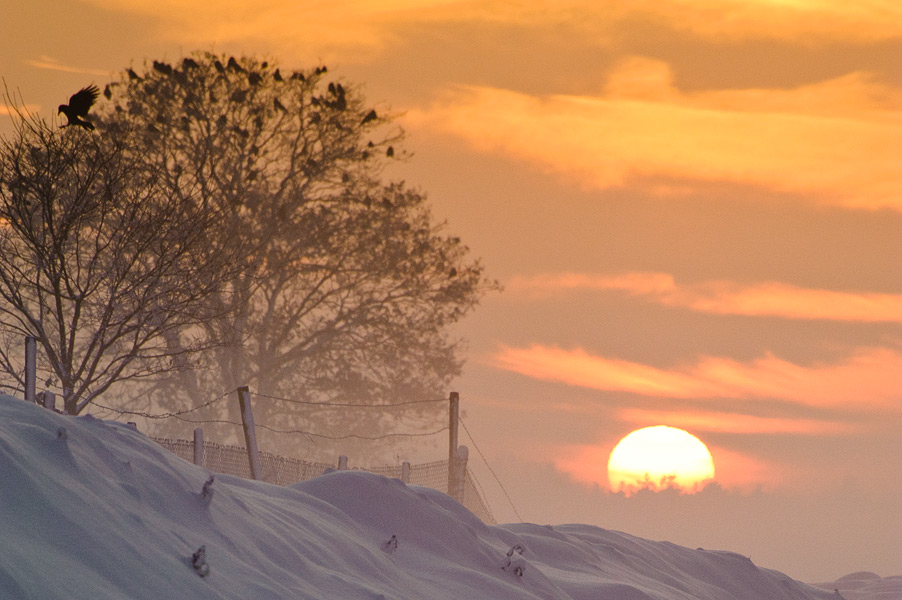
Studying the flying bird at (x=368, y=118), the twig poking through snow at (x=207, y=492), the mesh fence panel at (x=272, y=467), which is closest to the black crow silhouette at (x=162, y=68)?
the flying bird at (x=368, y=118)

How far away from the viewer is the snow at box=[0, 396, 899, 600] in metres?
4.30

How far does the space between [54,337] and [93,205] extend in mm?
10177

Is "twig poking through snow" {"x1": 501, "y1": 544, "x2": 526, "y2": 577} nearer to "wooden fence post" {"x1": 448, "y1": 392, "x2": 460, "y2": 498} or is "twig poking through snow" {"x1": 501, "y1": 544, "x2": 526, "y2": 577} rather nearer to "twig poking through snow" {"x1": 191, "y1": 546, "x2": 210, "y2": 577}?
"twig poking through snow" {"x1": 191, "y1": 546, "x2": 210, "y2": 577}

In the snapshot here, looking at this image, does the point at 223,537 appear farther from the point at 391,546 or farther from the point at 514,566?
the point at 514,566

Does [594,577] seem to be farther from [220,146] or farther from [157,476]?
[220,146]

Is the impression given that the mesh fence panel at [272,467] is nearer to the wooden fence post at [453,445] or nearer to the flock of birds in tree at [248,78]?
the wooden fence post at [453,445]

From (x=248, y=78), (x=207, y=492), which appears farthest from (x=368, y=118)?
(x=207, y=492)

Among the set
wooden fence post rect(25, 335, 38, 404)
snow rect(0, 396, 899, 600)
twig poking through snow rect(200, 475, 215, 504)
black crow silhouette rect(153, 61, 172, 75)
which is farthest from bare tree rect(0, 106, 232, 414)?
twig poking through snow rect(200, 475, 215, 504)

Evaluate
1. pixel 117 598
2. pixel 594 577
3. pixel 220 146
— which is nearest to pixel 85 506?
pixel 117 598

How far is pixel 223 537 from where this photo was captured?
17.2 feet

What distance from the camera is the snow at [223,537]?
4.30 meters

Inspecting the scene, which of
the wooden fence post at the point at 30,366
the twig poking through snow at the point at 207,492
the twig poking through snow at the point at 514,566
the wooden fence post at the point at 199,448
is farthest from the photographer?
the wooden fence post at the point at 199,448


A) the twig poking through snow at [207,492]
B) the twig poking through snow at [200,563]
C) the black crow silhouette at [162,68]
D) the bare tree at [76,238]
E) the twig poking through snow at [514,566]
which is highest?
the black crow silhouette at [162,68]

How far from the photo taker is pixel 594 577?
8.39 m
